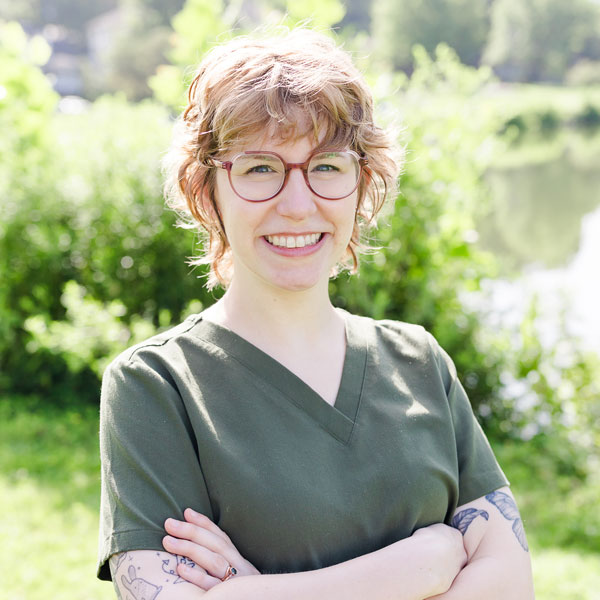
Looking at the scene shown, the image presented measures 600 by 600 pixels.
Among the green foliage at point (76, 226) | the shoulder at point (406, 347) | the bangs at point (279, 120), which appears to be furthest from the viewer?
the green foliage at point (76, 226)

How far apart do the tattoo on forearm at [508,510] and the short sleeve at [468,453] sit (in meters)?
0.02

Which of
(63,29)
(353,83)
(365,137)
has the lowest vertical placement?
(365,137)

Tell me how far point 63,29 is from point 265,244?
71426 mm

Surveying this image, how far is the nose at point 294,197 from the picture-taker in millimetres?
1527

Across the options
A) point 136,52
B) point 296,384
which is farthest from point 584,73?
point 296,384

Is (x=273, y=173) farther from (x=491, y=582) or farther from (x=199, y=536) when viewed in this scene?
(x=491, y=582)

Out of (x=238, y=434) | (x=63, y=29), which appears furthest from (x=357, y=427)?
(x=63, y=29)

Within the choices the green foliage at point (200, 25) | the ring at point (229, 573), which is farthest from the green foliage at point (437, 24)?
the ring at point (229, 573)

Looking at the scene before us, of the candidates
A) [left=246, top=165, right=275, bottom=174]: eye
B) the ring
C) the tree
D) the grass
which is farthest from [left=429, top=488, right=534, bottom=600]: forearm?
the tree

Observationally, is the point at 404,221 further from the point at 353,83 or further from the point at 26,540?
the point at 353,83

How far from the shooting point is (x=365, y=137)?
165cm

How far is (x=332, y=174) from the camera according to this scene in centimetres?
159

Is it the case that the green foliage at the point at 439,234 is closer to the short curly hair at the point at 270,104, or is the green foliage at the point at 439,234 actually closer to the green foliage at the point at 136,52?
the short curly hair at the point at 270,104

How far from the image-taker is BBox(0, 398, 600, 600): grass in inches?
147
